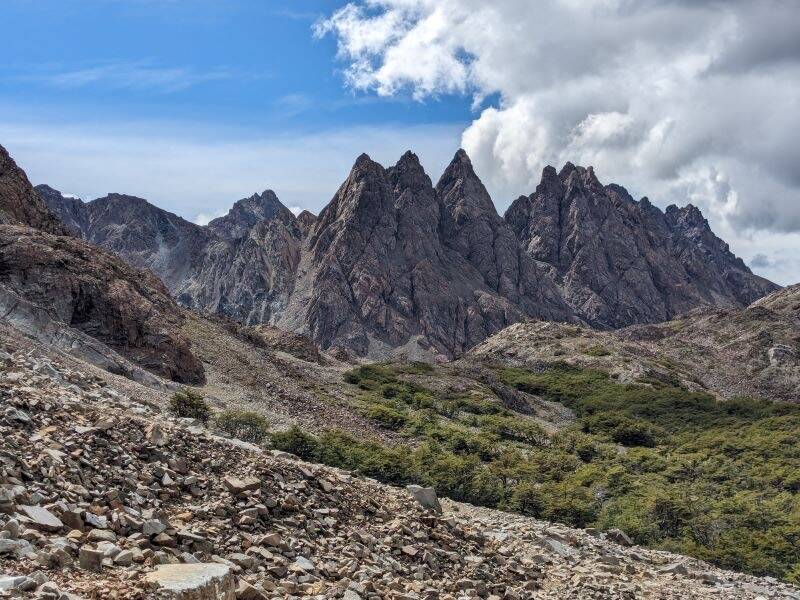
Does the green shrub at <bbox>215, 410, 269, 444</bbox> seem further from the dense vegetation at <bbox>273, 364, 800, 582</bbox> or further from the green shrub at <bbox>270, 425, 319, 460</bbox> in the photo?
the dense vegetation at <bbox>273, 364, 800, 582</bbox>

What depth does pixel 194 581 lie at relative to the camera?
10.9 m

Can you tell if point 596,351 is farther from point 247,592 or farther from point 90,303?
point 247,592

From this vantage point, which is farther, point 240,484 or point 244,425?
point 244,425

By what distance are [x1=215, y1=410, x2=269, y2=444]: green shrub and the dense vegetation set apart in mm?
1600

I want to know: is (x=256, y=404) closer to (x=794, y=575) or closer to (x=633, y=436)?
(x=794, y=575)

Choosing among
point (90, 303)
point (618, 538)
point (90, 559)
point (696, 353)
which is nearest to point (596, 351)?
point (696, 353)

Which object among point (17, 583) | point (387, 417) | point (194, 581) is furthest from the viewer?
point (387, 417)

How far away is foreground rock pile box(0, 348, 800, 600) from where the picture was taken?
37.5 ft

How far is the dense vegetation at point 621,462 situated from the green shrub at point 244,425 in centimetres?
160

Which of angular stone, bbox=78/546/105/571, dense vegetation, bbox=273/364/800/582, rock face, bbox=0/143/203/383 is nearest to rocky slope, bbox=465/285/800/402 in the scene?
dense vegetation, bbox=273/364/800/582

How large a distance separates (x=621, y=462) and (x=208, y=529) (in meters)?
64.2

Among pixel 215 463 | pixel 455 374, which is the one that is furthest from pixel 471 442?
pixel 455 374

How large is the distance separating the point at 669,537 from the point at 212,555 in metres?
35.5

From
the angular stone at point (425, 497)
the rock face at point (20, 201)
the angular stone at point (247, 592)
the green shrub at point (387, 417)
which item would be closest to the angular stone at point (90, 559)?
the angular stone at point (247, 592)
